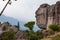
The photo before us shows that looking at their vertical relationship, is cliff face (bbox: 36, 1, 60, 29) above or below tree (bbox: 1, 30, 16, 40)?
below

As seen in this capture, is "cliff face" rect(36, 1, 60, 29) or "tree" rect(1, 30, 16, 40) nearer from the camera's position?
"tree" rect(1, 30, 16, 40)

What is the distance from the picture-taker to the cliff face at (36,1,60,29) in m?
67.4

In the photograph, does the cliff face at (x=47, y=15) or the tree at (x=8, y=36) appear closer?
the tree at (x=8, y=36)

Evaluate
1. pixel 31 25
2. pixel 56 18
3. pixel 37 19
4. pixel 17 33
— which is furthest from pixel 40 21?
pixel 17 33

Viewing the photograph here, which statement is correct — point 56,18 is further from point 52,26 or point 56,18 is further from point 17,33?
point 17,33

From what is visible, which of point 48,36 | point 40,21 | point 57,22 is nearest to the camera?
point 48,36

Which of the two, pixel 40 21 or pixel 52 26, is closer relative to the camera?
pixel 52 26

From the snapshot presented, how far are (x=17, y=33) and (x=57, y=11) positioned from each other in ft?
112

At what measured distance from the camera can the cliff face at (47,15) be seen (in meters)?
67.4

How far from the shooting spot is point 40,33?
199ft

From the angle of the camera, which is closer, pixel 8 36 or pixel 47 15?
pixel 8 36

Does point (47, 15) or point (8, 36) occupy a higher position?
point (8, 36)

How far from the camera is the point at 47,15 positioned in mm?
70875

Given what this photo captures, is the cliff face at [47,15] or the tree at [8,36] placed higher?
the tree at [8,36]
